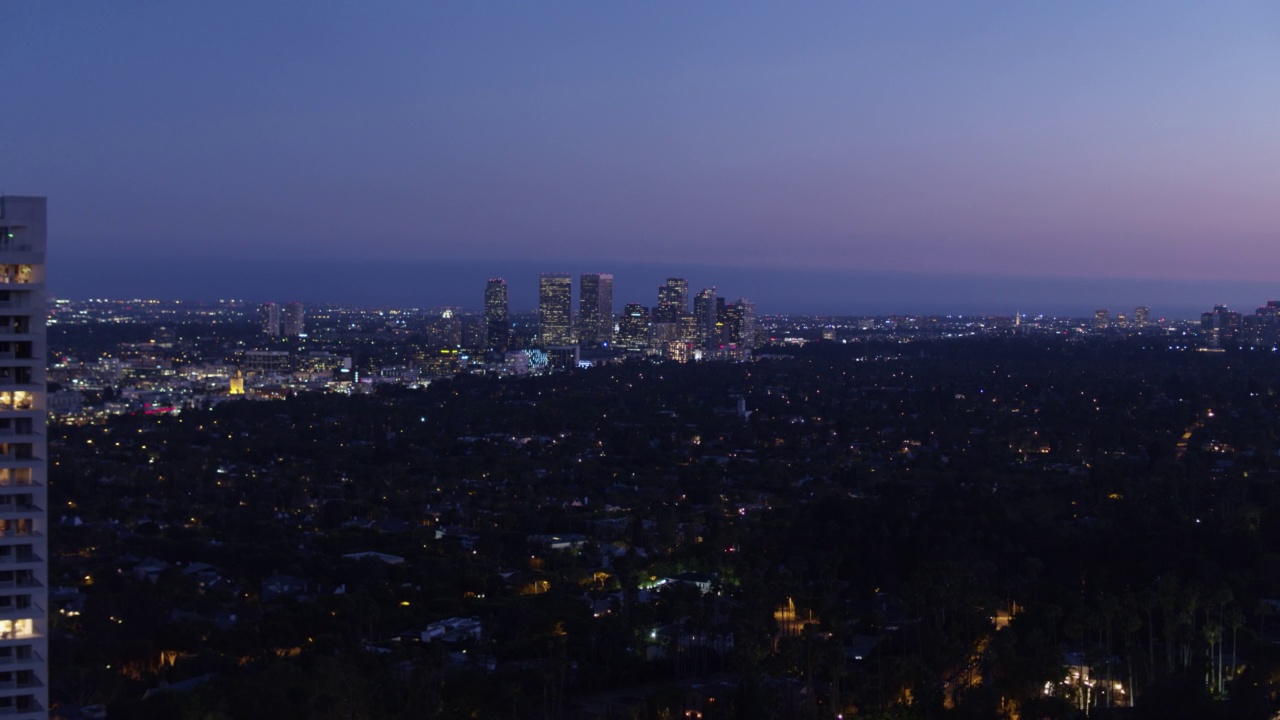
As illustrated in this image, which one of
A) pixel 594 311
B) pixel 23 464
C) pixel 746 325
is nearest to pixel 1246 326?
pixel 746 325

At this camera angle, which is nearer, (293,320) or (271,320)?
(271,320)

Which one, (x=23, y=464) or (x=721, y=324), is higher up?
(x=23, y=464)

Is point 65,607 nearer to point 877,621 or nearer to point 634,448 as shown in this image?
point 877,621

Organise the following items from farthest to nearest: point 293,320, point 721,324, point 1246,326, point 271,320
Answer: point 293,320 → point 271,320 → point 721,324 → point 1246,326

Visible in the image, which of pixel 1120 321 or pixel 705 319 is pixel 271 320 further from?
pixel 1120 321

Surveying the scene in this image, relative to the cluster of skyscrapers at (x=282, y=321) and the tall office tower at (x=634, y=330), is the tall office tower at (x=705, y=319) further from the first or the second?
the cluster of skyscrapers at (x=282, y=321)

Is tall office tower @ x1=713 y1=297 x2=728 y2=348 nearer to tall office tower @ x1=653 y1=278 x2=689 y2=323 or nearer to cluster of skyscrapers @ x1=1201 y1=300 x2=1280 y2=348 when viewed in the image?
tall office tower @ x1=653 y1=278 x2=689 y2=323

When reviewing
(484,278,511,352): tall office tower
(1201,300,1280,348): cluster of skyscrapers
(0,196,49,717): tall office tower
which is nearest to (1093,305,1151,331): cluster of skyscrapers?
(1201,300,1280,348): cluster of skyscrapers

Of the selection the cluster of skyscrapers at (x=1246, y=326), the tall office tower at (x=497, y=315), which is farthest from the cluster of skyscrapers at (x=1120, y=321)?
the tall office tower at (x=497, y=315)
